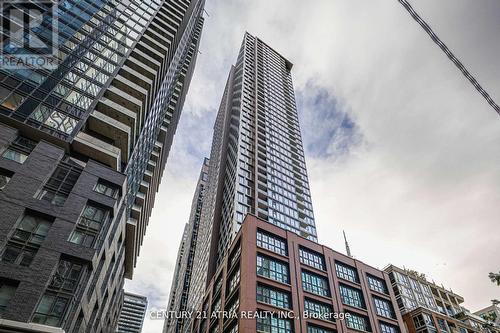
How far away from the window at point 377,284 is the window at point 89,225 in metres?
38.0

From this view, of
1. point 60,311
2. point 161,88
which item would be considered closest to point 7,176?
point 60,311

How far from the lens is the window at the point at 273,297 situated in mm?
30362

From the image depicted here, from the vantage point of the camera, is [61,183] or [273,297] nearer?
[61,183]

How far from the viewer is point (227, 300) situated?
1357 inches

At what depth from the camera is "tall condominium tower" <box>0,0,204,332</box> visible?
1973 centimetres

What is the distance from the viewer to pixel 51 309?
63.6 feet

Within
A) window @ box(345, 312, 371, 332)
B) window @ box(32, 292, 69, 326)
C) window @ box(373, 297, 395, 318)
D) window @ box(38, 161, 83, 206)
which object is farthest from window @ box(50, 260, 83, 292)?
window @ box(373, 297, 395, 318)

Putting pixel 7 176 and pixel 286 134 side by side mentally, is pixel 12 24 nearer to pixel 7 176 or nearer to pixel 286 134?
pixel 7 176

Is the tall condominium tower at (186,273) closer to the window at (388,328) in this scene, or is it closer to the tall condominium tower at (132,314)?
the tall condominium tower at (132,314)

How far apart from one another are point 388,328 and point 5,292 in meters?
42.9

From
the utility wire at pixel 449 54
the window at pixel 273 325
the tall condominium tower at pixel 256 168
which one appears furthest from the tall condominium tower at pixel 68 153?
the utility wire at pixel 449 54

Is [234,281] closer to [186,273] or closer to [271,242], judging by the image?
[271,242]

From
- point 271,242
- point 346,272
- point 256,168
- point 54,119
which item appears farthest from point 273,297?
point 256,168

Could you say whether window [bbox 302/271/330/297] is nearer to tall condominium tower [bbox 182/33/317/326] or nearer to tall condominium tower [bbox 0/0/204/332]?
tall condominium tower [bbox 182/33/317/326]
